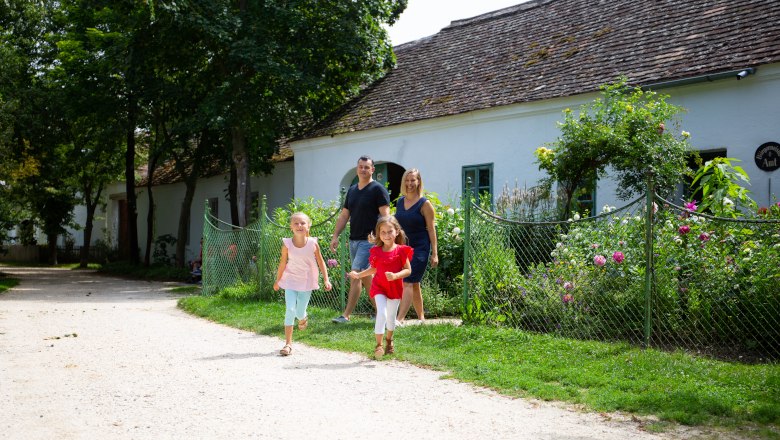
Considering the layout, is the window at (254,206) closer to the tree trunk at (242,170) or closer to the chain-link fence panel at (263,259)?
the tree trunk at (242,170)

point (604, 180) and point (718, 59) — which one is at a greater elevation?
point (718, 59)

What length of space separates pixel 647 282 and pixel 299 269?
11.3 ft

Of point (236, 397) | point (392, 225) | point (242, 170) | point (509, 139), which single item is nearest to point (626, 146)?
point (392, 225)

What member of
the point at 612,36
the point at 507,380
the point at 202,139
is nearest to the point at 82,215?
the point at 202,139

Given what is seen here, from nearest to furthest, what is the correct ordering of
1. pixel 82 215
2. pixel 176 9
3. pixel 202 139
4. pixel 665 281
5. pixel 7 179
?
pixel 665 281 < pixel 176 9 < pixel 202 139 < pixel 7 179 < pixel 82 215

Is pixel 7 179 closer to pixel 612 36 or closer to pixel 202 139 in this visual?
pixel 202 139

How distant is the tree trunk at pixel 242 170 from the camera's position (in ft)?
64.7

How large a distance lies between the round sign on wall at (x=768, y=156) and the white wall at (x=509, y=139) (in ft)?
0.29

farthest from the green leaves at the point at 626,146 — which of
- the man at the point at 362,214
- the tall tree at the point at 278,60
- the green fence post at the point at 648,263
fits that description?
the tall tree at the point at 278,60

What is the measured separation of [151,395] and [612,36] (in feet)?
38.5

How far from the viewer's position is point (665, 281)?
7484mm

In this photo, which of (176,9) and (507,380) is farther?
(176,9)

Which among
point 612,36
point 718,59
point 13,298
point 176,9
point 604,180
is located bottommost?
point 13,298

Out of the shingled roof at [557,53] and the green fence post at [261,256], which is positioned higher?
the shingled roof at [557,53]
